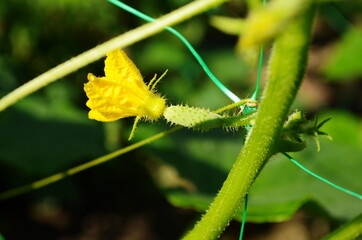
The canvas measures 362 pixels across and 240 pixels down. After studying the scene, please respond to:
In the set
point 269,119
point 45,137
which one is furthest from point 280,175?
point 269,119

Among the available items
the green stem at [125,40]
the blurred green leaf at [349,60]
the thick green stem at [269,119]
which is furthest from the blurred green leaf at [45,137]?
the blurred green leaf at [349,60]

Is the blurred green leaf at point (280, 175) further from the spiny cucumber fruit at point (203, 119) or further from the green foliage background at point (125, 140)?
the spiny cucumber fruit at point (203, 119)

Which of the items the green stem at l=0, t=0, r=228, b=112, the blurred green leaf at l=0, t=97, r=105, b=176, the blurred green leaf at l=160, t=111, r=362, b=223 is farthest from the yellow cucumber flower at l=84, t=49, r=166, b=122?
the blurred green leaf at l=0, t=97, r=105, b=176

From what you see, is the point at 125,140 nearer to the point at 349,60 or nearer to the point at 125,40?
the point at 349,60

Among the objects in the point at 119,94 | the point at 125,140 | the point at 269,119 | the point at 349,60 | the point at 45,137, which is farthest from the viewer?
the point at 349,60

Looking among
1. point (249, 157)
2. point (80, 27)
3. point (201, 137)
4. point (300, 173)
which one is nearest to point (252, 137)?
point (249, 157)

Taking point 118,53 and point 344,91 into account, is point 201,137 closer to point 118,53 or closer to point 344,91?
point 118,53
